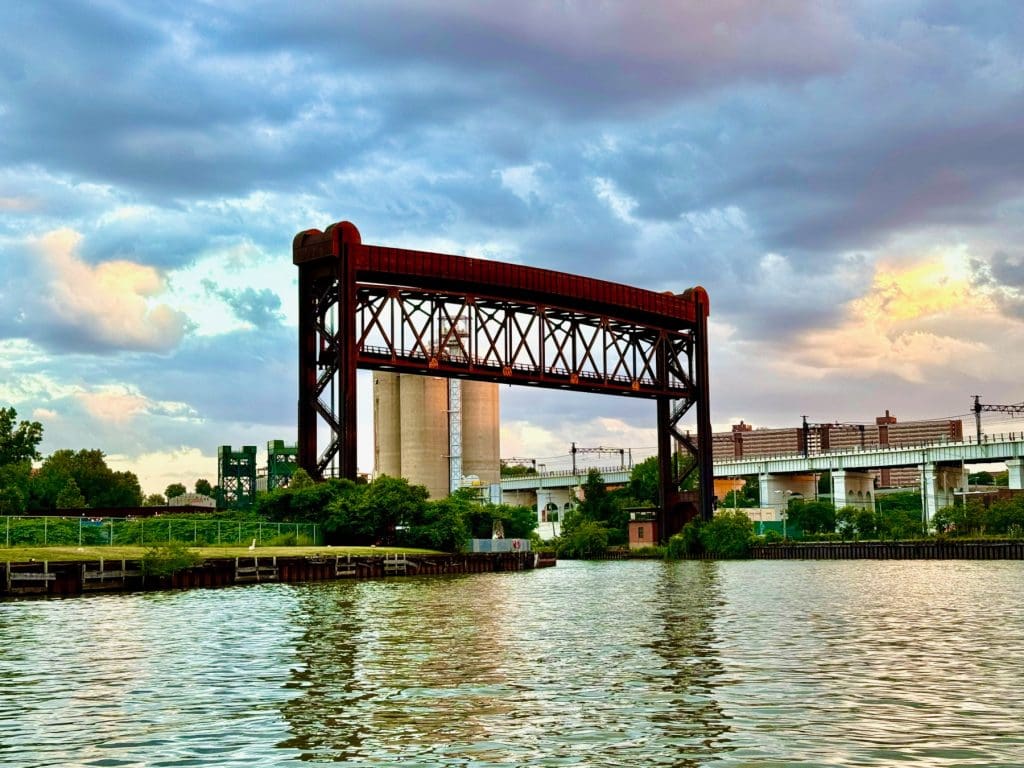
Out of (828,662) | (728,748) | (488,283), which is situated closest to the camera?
(728,748)

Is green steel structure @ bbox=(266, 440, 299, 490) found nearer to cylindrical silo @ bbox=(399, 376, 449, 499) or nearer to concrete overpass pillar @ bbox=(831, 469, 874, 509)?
cylindrical silo @ bbox=(399, 376, 449, 499)

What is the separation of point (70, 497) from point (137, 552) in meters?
77.0

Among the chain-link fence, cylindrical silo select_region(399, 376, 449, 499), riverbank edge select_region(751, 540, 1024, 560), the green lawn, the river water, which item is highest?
cylindrical silo select_region(399, 376, 449, 499)

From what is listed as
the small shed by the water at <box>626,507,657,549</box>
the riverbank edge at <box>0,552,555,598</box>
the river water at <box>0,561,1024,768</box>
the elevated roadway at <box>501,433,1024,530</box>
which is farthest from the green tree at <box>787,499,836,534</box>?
the river water at <box>0,561,1024,768</box>

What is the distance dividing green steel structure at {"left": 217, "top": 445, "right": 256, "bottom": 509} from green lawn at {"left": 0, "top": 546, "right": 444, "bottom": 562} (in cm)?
8029

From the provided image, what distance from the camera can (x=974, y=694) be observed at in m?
23.7

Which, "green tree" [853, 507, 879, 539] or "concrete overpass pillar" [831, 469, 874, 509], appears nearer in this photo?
"green tree" [853, 507, 879, 539]

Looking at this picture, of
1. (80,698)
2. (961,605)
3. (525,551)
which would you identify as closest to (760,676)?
(80,698)

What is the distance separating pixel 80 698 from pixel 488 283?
81.5 m

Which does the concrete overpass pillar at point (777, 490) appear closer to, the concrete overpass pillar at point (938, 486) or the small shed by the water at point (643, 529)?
the concrete overpass pillar at point (938, 486)

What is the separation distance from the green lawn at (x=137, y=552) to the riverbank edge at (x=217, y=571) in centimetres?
92

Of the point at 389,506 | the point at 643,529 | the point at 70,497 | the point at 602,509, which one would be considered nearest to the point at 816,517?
the point at 602,509

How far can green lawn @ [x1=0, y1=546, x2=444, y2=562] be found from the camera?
62875 mm

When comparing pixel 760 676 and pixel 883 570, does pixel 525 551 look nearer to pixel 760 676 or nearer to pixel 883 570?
pixel 883 570
